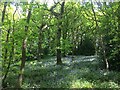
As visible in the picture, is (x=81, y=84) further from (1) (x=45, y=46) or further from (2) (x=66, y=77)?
(1) (x=45, y=46)

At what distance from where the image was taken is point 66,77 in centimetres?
478

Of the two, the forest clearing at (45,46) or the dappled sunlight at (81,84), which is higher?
the forest clearing at (45,46)

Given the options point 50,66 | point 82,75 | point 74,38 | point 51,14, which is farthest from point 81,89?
point 74,38

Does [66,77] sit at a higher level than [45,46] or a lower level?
lower

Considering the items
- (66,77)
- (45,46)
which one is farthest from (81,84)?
(45,46)

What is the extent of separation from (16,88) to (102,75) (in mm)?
1771

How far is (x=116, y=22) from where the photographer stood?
5156 mm

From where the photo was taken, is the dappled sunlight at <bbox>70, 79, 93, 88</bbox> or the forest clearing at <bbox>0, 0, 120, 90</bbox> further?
the dappled sunlight at <bbox>70, 79, 93, 88</bbox>

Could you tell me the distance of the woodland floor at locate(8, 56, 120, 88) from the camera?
440 centimetres

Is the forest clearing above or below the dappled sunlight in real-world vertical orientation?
above

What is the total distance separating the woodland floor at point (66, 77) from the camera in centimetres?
440

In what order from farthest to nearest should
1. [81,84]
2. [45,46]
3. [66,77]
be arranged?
[45,46]
[66,77]
[81,84]

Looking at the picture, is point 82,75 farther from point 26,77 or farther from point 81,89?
point 26,77

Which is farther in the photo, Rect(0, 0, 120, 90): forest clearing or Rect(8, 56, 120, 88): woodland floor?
Rect(8, 56, 120, 88): woodland floor
